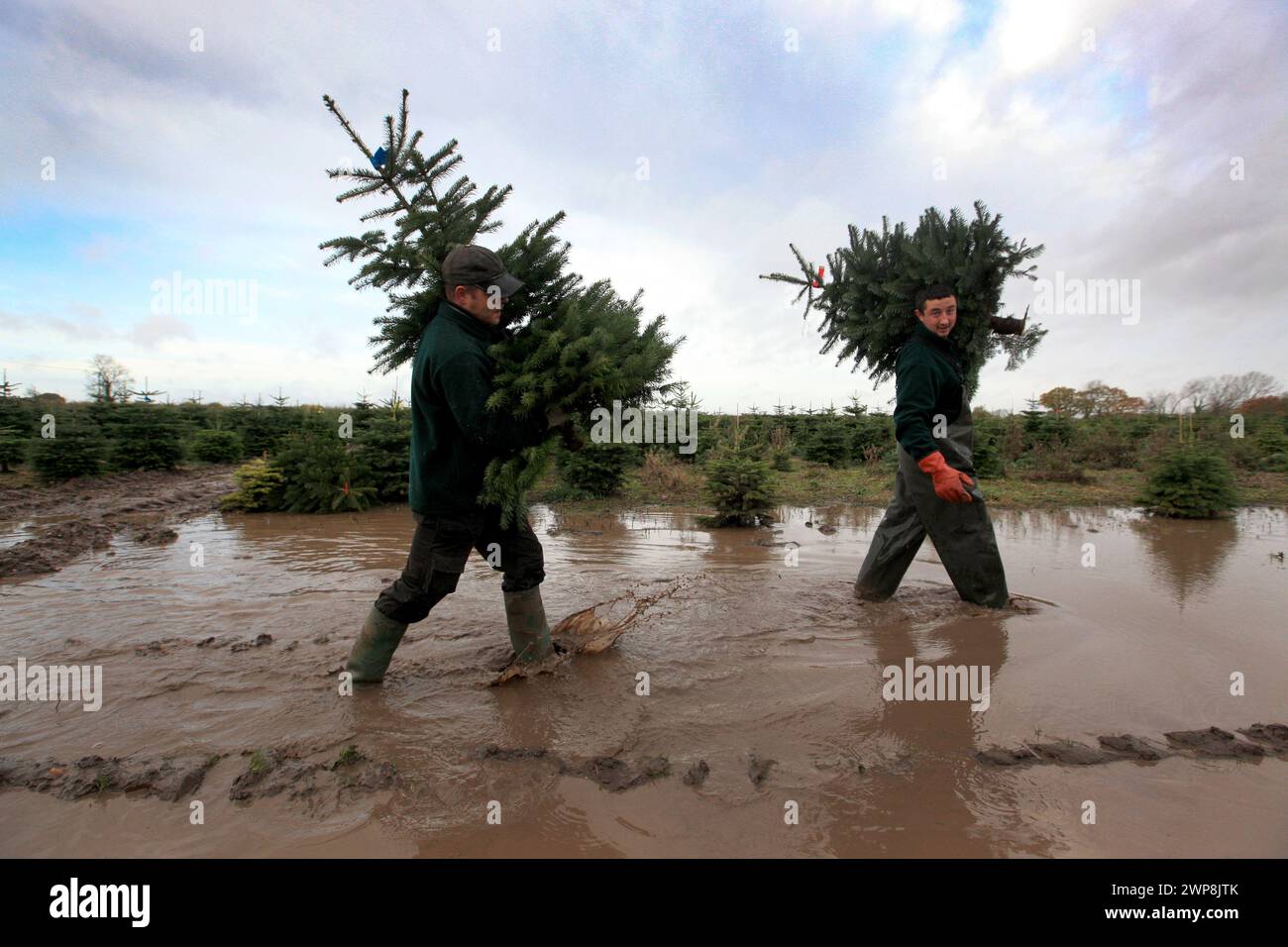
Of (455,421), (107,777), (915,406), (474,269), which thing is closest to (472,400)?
(455,421)

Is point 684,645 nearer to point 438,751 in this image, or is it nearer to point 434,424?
point 438,751

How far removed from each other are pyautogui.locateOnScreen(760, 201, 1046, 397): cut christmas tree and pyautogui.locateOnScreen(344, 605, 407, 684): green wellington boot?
4.49m

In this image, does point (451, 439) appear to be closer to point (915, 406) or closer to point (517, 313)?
point (517, 313)

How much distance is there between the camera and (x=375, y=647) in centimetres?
365

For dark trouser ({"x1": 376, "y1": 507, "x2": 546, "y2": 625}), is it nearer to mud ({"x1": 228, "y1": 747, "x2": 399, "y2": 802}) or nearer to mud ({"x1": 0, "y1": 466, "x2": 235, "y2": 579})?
mud ({"x1": 228, "y1": 747, "x2": 399, "y2": 802})

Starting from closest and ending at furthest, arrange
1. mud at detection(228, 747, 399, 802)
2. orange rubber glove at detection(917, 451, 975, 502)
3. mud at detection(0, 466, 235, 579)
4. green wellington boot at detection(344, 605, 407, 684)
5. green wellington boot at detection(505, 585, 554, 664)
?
mud at detection(228, 747, 399, 802) < green wellington boot at detection(344, 605, 407, 684) < green wellington boot at detection(505, 585, 554, 664) < orange rubber glove at detection(917, 451, 975, 502) < mud at detection(0, 466, 235, 579)

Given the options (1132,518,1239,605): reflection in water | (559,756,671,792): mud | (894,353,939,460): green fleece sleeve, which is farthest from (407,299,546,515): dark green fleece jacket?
(1132,518,1239,605): reflection in water

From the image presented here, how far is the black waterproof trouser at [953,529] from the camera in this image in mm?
4887

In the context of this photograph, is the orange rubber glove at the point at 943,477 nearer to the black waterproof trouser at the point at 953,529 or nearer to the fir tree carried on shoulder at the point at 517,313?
the black waterproof trouser at the point at 953,529

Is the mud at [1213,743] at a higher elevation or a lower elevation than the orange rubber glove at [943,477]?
lower

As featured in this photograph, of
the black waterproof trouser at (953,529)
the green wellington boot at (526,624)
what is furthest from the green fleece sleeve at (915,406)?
the green wellington boot at (526,624)

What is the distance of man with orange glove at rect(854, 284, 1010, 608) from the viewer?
464cm

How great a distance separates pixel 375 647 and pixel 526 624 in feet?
2.91

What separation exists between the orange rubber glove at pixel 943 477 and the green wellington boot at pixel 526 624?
285cm
